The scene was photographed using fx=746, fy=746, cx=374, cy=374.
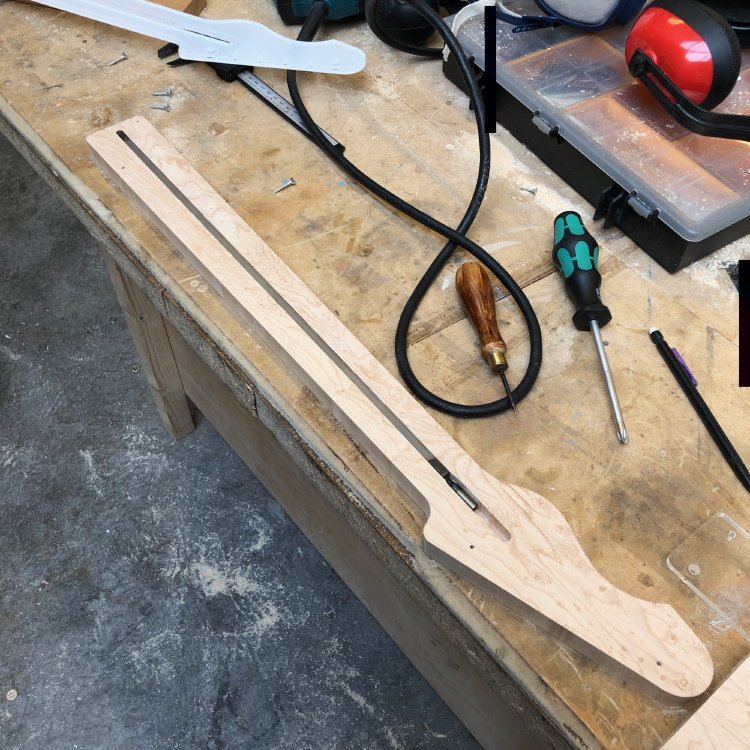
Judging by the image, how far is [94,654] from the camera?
1.15 m

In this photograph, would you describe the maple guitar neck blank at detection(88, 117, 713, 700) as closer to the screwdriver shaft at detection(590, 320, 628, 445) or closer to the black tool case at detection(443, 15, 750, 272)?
the screwdriver shaft at detection(590, 320, 628, 445)

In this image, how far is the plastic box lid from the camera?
73cm

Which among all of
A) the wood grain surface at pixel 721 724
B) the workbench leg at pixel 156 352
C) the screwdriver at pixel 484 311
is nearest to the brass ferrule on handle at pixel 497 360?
the screwdriver at pixel 484 311

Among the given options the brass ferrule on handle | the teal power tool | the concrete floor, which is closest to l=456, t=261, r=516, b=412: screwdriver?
the brass ferrule on handle

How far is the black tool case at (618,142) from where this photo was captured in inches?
29.0

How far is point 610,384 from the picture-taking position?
2.19 feet

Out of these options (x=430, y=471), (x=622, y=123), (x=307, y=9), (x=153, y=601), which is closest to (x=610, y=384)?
(x=430, y=471)

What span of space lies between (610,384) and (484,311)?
13cm

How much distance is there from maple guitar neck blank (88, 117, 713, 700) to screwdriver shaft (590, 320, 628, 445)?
0.37 ft

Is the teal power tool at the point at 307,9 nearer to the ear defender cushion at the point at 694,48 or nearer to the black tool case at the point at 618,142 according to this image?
the black tool case at the point at 618,142

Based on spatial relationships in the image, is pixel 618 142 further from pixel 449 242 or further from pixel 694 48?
pixel 449 242

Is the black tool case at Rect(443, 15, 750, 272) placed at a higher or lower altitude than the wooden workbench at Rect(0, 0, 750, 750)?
higher

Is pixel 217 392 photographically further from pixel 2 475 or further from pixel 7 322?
pixel 7 322

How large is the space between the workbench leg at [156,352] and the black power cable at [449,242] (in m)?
Answer: 0.35
